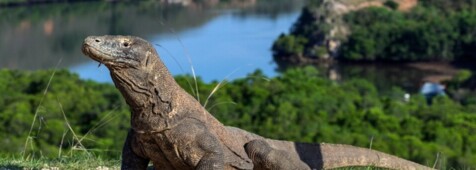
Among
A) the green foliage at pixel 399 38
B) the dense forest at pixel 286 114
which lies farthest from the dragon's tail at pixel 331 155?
the green foliage at pixel 399 38

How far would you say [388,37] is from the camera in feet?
259

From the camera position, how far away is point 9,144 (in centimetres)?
2253

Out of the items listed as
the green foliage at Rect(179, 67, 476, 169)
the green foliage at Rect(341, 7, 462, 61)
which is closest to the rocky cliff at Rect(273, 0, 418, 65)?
the green foliage at Rect(341, 7, 462, 61)

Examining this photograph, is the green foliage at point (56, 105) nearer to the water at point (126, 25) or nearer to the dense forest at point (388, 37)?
the water at point (126, 25)

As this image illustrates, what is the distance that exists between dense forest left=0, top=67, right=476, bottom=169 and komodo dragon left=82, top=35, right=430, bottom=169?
1858 cm

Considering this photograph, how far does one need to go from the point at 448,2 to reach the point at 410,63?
15291 mm

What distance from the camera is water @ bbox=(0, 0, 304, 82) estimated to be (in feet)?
123

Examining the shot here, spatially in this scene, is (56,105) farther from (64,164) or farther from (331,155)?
(331,155)

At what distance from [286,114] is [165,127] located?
31100mm

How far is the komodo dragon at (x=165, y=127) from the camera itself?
3352mm

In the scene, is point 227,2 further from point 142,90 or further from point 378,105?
point 142,90

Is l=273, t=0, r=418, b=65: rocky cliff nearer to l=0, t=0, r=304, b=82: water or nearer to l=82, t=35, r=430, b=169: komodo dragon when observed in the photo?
l=0, t=0, r=304, b=82: water

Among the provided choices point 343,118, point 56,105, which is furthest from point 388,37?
point 56,105

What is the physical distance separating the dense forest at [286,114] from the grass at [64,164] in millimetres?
16747
